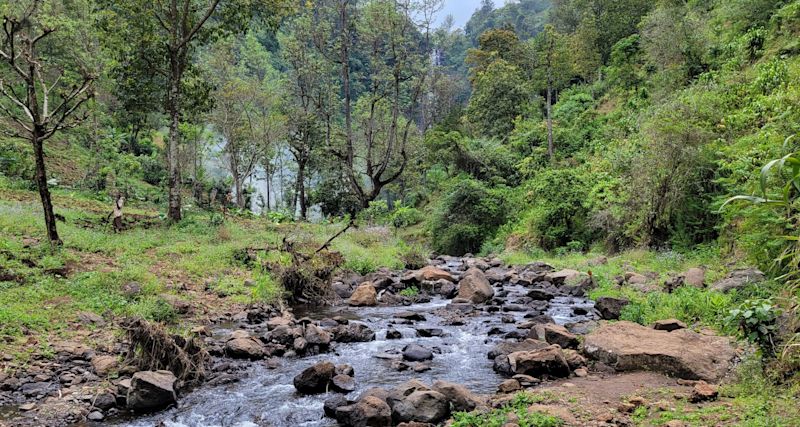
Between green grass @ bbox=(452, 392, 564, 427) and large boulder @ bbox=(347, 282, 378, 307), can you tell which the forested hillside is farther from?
large boulder @ bbox=(347, 282, 378, 307)

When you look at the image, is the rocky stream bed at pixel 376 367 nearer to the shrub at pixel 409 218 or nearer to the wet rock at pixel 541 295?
the wet rock at pixel 541 295

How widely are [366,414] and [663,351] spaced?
4370mm

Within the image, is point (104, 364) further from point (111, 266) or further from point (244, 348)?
point (111, 266)

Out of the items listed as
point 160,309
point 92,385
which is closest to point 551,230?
point 160,309

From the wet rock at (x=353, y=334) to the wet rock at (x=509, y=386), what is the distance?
3.70 metres

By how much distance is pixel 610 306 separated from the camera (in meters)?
10.9

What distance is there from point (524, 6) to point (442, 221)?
261 ft

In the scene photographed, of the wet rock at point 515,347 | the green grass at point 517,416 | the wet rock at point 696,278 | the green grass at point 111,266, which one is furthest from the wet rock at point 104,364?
the wet rock at point 696,278

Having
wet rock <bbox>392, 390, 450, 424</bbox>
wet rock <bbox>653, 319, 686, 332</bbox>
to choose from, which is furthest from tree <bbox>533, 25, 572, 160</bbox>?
wet rock <bbox>392, 390, 450, 424</bbox>

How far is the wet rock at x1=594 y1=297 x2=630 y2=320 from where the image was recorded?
35.3 ft

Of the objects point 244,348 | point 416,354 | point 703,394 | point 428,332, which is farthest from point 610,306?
point 244,348

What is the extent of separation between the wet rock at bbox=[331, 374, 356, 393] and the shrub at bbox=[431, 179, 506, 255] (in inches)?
826

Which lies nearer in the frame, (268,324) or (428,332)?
(428,332)

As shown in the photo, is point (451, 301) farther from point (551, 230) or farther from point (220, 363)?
point (551, 230)
